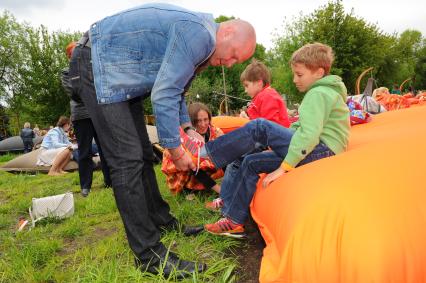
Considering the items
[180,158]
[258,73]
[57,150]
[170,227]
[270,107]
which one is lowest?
[57,150]

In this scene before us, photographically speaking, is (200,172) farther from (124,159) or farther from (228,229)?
(124,159)

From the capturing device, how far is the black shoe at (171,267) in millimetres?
2066

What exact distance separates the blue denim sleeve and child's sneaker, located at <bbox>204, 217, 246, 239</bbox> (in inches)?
33.4

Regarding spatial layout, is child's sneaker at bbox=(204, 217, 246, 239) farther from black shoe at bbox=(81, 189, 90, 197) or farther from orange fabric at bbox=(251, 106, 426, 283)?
black shoe at bbox=(81, 189, 90, 197)

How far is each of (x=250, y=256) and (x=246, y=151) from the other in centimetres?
71

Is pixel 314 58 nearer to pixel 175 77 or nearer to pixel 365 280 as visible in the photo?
pixel 175 77

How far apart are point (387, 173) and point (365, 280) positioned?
0.54 m

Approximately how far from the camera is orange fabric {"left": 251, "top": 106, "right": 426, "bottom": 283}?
1482mm

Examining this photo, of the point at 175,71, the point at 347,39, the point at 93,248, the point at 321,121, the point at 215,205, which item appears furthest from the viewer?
the point at 347,39

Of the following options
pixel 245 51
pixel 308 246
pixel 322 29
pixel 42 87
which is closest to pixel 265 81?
pixel 245 51

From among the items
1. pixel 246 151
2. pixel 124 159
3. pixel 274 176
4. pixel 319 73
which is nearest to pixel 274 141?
pixel 246 151

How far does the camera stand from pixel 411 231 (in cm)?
153

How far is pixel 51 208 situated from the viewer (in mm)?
3490

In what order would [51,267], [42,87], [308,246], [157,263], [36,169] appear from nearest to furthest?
[308,246], [157,263], [51,267], [36,169], [42,87]
